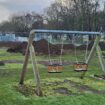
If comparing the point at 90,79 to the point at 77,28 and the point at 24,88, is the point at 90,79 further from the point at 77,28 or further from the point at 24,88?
the point at 77,28

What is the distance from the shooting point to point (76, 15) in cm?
6462

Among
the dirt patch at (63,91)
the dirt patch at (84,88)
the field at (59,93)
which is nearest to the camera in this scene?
the field at (59,93)

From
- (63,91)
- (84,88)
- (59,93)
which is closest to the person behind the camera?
(59,93)

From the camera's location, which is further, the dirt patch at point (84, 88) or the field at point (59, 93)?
the dirt patch at point (84, 88)

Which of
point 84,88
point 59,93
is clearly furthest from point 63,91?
point 84,88

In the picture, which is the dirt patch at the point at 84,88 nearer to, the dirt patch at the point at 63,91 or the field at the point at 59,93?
the field at the point at 59,93

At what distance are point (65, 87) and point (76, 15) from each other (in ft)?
178

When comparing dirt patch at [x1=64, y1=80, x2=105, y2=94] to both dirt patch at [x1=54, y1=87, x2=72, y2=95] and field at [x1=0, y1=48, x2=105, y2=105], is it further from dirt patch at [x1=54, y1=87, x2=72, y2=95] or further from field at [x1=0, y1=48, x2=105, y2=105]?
dirt patch at [x1=54, y1=87, x2=72, y2=95]

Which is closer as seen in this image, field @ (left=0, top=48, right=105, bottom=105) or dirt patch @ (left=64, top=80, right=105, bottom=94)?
field @ (left=0, top=48, right=105, bottom=105)

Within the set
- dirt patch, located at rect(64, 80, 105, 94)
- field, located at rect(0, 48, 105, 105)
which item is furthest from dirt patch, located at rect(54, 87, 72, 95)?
dirt patch, located at rect(64, 80, 105, 94)

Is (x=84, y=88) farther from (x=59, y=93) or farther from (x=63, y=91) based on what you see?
(x=59, y=93)

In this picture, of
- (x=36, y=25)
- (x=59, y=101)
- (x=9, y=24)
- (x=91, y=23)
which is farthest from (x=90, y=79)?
(x=9, y=24)

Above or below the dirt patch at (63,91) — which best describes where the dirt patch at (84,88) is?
below

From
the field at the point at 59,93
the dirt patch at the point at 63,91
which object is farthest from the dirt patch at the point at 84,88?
the dirt patch at the point at 63,91
